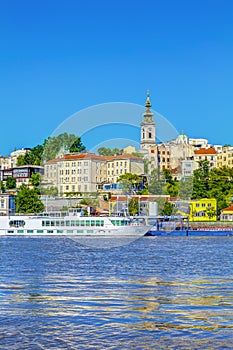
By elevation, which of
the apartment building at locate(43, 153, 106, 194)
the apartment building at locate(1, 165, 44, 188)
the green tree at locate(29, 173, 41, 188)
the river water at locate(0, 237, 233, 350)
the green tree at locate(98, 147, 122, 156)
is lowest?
the river water at locate(0, 237, 233, 350)

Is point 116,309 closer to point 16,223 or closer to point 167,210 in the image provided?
point 16,223

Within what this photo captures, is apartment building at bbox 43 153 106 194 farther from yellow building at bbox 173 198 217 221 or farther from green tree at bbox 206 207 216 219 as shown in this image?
green tree at bbox 206 207 216 219

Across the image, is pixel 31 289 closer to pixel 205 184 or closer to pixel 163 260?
pixel 163 260

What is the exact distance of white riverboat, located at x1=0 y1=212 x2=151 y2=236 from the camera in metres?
58.1

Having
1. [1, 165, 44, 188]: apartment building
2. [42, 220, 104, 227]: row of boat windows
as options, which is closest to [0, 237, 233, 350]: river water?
[42, 220, 104, 227]: row of boat windows

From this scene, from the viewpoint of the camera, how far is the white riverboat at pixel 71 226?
58.1 meters

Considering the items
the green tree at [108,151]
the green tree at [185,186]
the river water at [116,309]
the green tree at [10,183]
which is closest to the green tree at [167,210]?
the green tree at [185,186]

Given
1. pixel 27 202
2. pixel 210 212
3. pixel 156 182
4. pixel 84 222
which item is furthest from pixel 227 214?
pixel 156 182

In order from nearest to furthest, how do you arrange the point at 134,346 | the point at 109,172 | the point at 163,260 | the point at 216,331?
1. the point at 134,346
2. the point at 216,331
3. the point at 163,260
4. the point at 109,172

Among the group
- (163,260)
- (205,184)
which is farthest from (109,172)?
(205,184)

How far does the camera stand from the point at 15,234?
206 feet

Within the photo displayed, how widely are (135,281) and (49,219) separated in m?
42.6

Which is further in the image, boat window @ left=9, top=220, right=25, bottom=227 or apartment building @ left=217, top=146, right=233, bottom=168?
apartment building @ left=217, top=146, right=233, bottom=168

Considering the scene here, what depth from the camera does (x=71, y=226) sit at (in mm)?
60375
